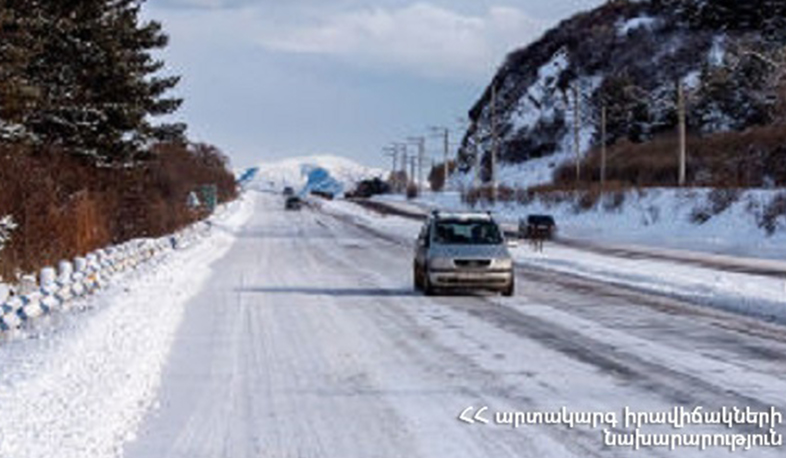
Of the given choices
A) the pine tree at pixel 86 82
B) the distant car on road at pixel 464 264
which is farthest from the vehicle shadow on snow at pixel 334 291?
the pine tree at pixel 86 82

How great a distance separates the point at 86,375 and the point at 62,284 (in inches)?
289

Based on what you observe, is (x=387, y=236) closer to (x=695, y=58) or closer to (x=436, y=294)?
(x=436, y=294)

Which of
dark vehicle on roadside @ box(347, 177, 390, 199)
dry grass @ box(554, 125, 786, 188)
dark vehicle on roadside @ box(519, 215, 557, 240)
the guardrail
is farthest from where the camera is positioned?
dark vehicle on roadside @ box(347, 177, 390, 199)

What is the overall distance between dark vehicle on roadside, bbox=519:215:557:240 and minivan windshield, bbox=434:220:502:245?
81.0 ft

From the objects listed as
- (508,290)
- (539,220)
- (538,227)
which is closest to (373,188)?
(539,220)

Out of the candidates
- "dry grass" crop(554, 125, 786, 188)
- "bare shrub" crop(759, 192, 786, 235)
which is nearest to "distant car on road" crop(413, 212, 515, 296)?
"bare shrub" crop(759, 192, 786, 235)

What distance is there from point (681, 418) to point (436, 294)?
13.0m

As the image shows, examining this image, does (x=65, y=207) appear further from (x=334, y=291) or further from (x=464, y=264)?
(x=464, y=264)

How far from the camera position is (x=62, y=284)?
17.9m

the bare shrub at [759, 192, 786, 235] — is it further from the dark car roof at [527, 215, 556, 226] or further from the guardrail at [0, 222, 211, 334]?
the guardrail at [0, 222, 211, 334]

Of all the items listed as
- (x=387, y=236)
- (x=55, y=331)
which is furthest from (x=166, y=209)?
(x=55, y=331)

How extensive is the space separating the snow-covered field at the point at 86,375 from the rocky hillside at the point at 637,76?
8443cm

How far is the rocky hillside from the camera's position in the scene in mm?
104250

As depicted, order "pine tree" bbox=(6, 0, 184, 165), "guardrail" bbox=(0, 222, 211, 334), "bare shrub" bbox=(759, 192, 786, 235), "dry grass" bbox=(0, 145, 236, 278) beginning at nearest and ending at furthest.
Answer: "guardrail" bbox=(0, 222, 211, 334) < "dry grass" bbox=(0, 145, 236, 278) < "pine tree" bbox=(6, 0, 184, 165) < "bare shrub" bbox=(759, 192, 786, 235)
